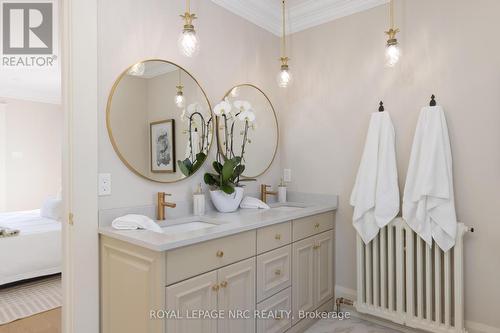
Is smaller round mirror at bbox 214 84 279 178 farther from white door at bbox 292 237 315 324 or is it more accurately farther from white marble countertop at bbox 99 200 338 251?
white door at bbox 292 237 315 324

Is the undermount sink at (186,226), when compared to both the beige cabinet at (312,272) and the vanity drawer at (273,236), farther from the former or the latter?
the beige cabinet at (312,272)

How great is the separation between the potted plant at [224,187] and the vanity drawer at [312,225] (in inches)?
18.2

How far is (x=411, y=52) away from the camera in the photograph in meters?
2.25

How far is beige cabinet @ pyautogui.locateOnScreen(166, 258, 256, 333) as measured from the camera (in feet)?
4.72

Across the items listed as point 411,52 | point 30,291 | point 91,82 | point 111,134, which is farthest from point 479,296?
point 30,291

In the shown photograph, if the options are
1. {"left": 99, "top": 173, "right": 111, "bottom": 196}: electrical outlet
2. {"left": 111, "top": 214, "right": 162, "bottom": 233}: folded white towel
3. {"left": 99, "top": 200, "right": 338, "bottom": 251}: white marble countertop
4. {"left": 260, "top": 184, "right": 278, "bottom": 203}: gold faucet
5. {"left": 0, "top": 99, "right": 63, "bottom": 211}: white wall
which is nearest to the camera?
{"left": 99, "top": 200, "right": 338, "bottom": 251}: white marble countertop

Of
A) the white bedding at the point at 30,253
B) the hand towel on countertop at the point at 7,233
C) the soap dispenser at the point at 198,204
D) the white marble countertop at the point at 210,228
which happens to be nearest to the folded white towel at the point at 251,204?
the white marble countertop at the point at 210,228

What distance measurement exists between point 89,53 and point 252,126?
133cm

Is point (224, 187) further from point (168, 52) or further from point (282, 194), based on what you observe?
point (168, 52)

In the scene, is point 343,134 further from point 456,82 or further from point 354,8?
point 354,8

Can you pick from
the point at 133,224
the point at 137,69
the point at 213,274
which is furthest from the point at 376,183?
the point at 137,69

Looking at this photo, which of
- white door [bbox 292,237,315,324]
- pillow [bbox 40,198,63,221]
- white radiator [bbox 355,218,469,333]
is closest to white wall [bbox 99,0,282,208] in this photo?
white door [bbox 292,237,315,324]
